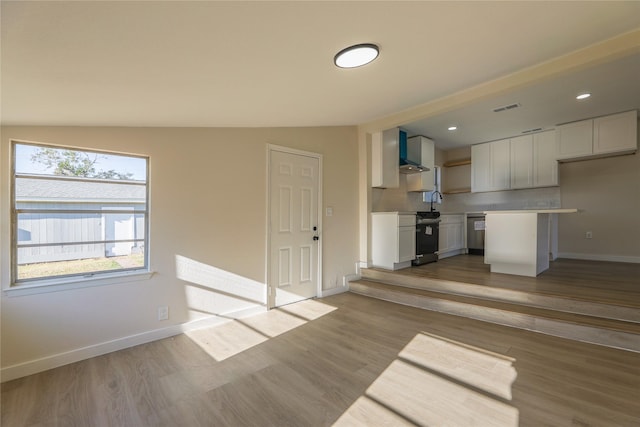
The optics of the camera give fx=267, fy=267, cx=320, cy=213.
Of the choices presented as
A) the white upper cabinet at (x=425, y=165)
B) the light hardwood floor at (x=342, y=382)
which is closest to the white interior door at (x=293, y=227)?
the light hardwood floor at (x=342, y=382)

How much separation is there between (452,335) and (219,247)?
2661mm

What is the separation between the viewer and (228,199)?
3.16m

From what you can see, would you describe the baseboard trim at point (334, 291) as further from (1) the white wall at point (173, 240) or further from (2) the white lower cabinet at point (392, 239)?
(1) the white wall at point (173, 240)

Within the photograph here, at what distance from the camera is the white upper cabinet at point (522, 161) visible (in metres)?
5.41

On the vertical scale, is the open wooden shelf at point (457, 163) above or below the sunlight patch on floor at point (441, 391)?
above

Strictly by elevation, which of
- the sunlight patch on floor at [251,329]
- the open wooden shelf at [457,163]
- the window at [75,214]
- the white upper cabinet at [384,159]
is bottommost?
the sunlight patch on floor at [251,329]

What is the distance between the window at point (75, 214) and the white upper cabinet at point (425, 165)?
15.1 feet

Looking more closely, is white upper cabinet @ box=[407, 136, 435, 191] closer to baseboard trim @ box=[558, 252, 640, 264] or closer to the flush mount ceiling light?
baseboard trim @ box=[558, 252, 640, 264]

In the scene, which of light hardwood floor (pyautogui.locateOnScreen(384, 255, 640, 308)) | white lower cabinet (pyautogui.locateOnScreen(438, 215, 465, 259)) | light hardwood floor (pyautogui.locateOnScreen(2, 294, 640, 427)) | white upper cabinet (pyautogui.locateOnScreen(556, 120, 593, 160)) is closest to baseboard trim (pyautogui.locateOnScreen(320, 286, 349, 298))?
light hardwood floor (pyautogui.locateOnScreen(384, 255, 640, 308))

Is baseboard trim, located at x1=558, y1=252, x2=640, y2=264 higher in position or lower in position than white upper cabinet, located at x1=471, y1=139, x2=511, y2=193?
lower

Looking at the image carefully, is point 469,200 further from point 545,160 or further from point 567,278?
point 567,278

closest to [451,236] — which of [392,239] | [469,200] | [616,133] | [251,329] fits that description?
[469,200]

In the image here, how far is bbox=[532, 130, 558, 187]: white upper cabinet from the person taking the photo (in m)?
5.12

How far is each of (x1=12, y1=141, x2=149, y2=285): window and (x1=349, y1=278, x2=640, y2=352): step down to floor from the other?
127 inches
